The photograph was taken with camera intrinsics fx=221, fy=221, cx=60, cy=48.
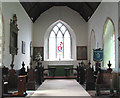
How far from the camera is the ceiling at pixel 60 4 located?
496 inches

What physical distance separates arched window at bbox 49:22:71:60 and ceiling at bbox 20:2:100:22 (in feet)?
5.66

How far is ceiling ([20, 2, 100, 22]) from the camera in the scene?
41.3 feet

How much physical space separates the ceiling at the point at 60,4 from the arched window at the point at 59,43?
1725mm

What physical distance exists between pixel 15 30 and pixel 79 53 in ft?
23.4

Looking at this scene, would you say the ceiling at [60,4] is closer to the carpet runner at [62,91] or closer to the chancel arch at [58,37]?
the chancel arch at [58,37]

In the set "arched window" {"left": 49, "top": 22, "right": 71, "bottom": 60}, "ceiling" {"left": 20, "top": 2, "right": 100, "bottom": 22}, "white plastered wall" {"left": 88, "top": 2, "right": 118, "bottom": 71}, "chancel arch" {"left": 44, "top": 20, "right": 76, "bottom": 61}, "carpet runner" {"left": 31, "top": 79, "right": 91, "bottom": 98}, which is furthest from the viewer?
"arched window" {"left": 49, "top": 22, "right": 71, "bottom": 60}

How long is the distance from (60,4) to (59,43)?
9.62 feet

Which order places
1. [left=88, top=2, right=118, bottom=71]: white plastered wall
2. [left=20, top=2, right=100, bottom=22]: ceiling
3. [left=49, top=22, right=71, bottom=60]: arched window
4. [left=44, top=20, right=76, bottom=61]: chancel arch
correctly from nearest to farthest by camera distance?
[left=88, top=2, right=118, bottom=71]: white plastered wall
[left=20, top=2, right=100, bottom=22]: ceiling
[left=44, top=20, right=76, bottom=61]: chancel arch
[left=49, top=22, right=71, bottom=60]: arched window

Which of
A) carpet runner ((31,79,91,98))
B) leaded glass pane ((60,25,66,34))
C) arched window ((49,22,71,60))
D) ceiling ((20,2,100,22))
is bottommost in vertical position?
carpet runner ((31,79,91,98))

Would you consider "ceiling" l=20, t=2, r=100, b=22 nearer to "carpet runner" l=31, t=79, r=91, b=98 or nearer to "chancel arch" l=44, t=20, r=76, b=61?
"chancel arch" l=44, t=20, r=76, b=61

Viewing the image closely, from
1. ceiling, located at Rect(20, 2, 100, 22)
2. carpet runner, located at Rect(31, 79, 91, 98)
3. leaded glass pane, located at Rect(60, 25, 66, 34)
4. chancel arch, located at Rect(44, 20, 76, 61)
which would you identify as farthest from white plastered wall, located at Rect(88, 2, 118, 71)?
leaded glass pane, located at Rect(60, 25, 66, 34)

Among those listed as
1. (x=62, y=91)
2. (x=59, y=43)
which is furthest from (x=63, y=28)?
(x=62, y=91)

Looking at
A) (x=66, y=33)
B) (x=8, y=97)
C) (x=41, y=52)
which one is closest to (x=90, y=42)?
(x=66, y=33)

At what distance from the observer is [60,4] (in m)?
15.8
